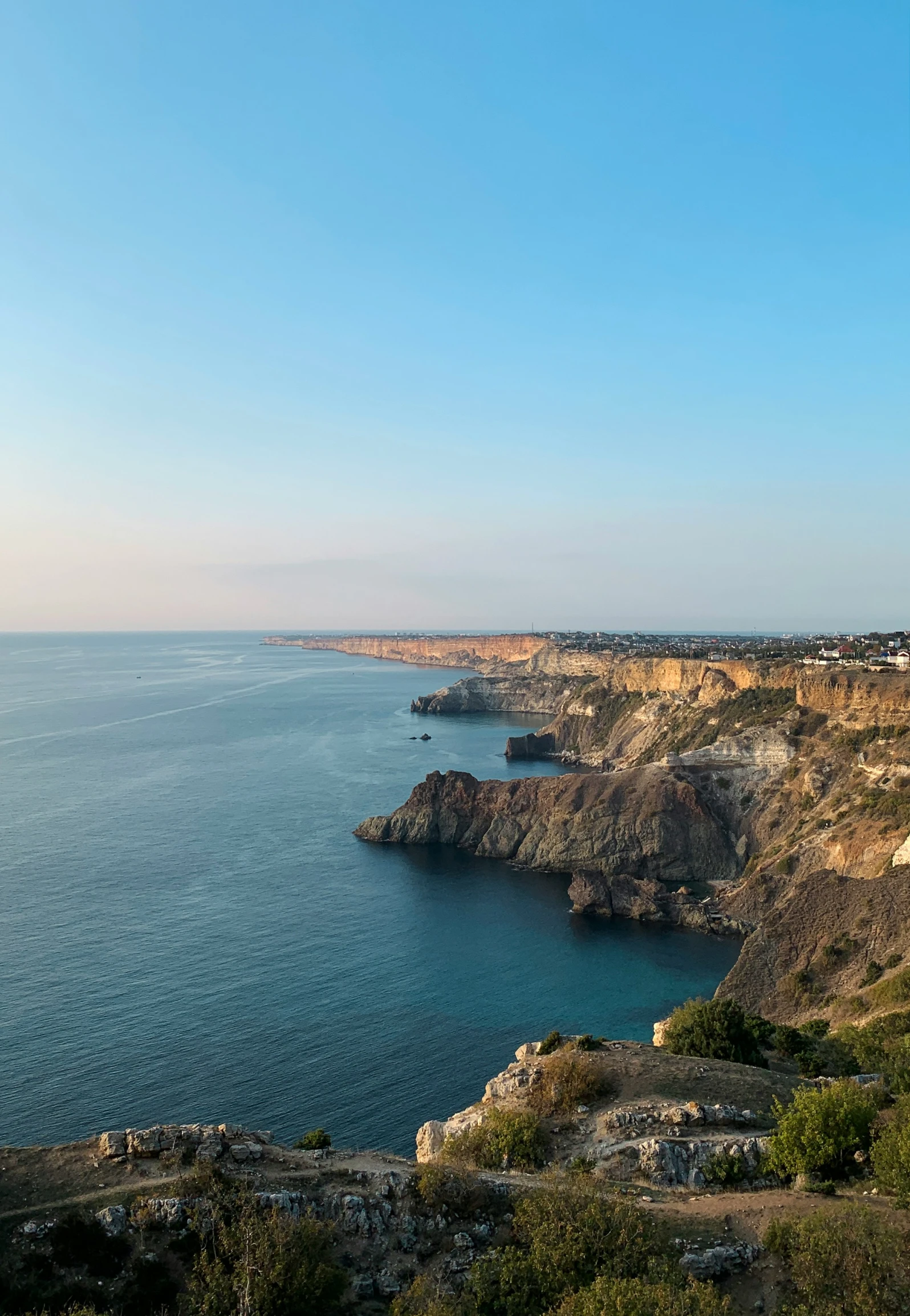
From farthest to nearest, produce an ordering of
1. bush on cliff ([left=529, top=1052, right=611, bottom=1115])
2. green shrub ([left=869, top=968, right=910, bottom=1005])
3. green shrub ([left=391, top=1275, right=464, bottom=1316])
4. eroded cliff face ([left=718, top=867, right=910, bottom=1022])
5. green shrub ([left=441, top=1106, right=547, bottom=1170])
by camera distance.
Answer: eroded cliff face ([left=718, top=867, right=910, bottom=1022]) < green shrub ([left=869, top=968, right=910, bottom=1005]) < bush on cliff ([left=529, top=1052, right=611, bottom=1115]) < green shrub ([left=441, top=1106, right=547, bottom=1170]) < green shrub ([left=391, top=1275, right=464, bottom=1316])

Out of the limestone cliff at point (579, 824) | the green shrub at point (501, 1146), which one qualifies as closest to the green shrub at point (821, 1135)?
the green shrub at point (501, 1146)

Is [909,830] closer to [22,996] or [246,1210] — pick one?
[246,1210]

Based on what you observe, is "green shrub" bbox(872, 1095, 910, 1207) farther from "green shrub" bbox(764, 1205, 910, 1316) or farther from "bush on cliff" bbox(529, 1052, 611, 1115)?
"bush on cliff" bbox(529, 1052, 611, 1115)

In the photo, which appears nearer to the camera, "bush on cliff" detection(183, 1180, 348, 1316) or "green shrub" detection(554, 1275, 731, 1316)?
"green shrub" detection(554, 1275, 731, 1316)

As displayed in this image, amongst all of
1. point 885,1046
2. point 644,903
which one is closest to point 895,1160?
point 885,1046

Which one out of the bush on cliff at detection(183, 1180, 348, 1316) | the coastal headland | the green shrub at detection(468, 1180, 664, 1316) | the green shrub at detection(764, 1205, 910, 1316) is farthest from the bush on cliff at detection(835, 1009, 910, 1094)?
the bush on cliff at detection(183, 1180, 348, 1316)

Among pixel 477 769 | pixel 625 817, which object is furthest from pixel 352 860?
pixel 477 769
